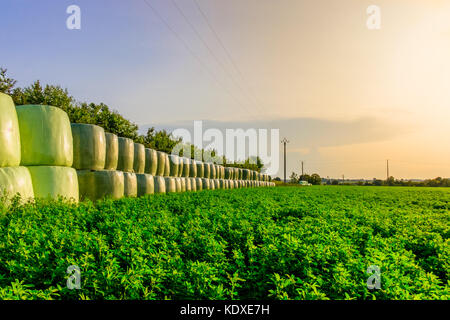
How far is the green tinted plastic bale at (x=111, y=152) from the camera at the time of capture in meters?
12.7

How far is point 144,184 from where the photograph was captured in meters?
15.4

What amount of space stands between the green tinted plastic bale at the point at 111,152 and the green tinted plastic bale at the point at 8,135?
4.19 metres

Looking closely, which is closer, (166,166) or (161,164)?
(161,164)

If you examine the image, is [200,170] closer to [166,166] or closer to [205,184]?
[205,184]

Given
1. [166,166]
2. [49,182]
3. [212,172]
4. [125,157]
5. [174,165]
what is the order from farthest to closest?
[212,172], [174,165], [166,166], [125,157], [49,182]

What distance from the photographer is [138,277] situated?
10.2 feet

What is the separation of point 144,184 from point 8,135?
7.57 m

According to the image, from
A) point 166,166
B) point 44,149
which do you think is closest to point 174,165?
point 166,166

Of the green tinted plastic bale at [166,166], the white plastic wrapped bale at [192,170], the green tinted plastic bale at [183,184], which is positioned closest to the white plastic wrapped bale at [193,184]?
the white plastic wrapped bale at [192,170]

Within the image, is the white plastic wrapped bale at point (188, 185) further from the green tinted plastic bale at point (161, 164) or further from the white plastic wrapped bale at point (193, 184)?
the green tinted plastic bale at point (161, 164)

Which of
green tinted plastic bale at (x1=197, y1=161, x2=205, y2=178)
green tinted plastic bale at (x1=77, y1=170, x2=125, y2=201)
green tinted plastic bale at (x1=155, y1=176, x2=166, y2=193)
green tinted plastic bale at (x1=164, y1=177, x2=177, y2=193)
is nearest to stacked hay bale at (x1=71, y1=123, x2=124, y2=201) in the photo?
green tinted plastic bale at (x1=77, y1=170, x2=125, y2=201)

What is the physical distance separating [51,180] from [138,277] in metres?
7.05
